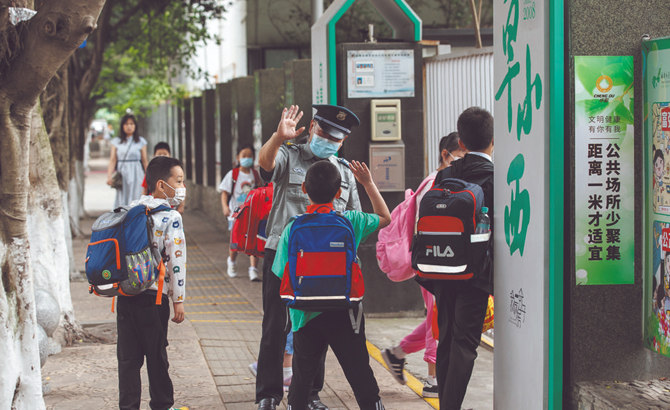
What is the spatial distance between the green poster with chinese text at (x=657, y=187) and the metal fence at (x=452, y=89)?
282cm

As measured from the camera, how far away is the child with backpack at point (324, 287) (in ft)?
12.9

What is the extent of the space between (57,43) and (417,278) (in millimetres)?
2323

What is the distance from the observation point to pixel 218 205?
606 inches

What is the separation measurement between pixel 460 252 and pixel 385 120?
11.3ft

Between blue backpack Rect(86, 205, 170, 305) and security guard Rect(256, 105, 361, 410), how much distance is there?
0.73 m

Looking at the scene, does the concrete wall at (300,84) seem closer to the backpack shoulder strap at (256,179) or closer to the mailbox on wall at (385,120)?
the backpack shoulder strap at (256,179)

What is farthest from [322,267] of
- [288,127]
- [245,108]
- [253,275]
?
[245,108]

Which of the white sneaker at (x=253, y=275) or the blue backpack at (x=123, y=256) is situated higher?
the blue backpack at (x=123, y=256)

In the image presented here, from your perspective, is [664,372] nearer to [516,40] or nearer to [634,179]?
[634,179]

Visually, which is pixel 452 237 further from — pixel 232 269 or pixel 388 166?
pixel 232 269

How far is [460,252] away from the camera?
384 cm

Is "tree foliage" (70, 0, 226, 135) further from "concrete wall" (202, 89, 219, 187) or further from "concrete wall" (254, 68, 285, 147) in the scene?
"concrete wall" (254, 68, 285, 147)

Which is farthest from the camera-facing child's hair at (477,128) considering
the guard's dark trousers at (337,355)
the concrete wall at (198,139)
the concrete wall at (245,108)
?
the concrete wall at (198,139)

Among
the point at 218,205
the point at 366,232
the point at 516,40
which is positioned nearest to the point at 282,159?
the point at 366,232
